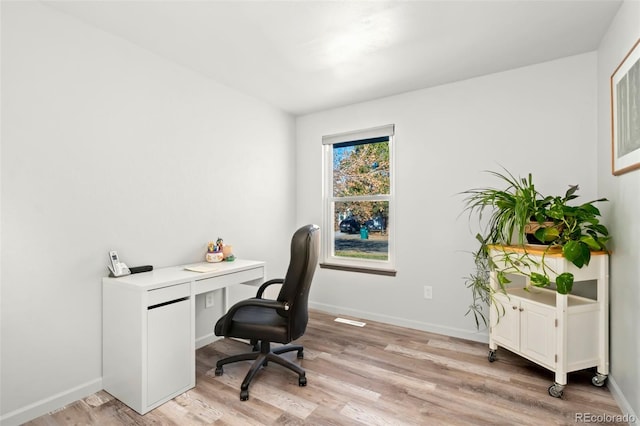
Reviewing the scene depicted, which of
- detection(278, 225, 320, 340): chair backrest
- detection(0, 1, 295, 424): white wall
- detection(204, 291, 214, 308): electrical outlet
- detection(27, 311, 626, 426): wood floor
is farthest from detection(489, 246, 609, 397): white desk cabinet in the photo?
detection(0, 1, 295, 424): white wall

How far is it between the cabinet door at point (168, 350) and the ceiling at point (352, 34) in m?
1.89

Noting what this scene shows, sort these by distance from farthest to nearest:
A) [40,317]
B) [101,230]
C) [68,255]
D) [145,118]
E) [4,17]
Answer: [145,118] < [101,230] < [68,255] < [40,317] < [4,17]

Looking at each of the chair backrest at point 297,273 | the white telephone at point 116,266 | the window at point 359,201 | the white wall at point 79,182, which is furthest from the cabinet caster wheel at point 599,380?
the white telephone at point 116,266

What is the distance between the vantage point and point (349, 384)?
2.11 meters

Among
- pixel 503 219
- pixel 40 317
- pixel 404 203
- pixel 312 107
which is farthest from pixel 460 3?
pixel 40 317

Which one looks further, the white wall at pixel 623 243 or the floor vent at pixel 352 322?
the floor vent at pixel 352 322

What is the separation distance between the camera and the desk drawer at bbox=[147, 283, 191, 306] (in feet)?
6.10

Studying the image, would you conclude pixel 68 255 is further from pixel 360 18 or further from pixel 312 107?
pixel 312 107

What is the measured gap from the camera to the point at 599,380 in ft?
6.59

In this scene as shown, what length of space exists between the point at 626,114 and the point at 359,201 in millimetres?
2320

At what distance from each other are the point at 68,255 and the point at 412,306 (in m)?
2.93

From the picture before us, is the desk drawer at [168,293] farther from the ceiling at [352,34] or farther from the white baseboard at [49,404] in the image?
the ceiling at [352,34]

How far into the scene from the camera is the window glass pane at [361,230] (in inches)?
137

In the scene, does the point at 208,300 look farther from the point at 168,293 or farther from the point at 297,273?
the point at 297,273
